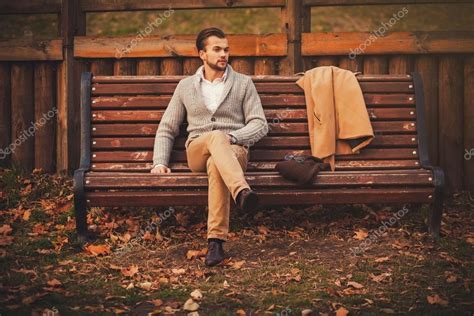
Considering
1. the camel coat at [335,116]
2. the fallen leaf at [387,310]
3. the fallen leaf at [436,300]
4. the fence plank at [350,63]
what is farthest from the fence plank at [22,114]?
the fallen leaf at [436,300]

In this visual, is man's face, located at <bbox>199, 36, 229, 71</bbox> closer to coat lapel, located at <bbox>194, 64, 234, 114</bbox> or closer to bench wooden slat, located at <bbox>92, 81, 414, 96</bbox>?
coat lapel, located at <bbox>194, 64, 234, 114</bbox>

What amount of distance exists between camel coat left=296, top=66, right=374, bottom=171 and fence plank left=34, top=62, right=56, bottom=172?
2.92m

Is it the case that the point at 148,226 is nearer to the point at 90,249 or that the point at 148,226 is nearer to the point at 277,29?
the point at 90,249

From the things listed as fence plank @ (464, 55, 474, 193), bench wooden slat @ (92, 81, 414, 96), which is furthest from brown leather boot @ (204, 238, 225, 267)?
fence plank @ (464, 55, 474, 193)

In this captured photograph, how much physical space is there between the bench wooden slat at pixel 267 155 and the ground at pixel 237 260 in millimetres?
603

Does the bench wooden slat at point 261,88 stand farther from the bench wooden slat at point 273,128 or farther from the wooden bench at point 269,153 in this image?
the bench wooden slat at point 273,128

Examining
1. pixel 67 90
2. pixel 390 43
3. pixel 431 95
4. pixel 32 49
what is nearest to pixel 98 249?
pixel 67 90

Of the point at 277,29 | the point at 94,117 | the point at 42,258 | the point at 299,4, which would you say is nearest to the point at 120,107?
the point at 94,117

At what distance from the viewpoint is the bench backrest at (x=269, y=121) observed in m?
6.12

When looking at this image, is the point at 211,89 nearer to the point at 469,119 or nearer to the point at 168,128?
the point at 168,128

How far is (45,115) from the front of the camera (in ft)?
24.3

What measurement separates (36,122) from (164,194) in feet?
8.50

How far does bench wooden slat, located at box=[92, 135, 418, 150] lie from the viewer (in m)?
6.16

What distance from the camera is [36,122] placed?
24.3 feet
